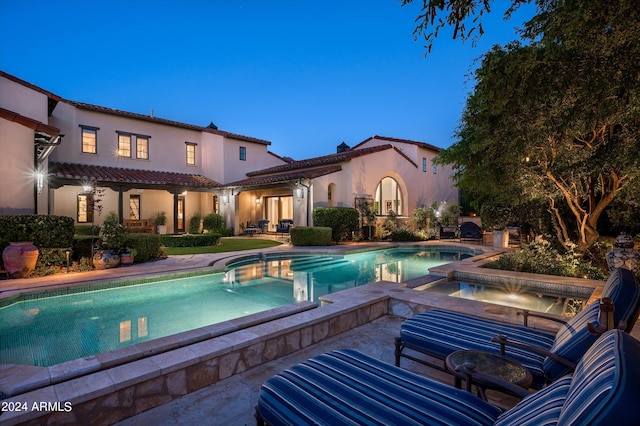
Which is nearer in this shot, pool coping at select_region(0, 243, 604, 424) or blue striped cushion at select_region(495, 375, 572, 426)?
blue striped cushion at select_region(495, 375, 572, 426)

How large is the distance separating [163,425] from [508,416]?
8.20 ft

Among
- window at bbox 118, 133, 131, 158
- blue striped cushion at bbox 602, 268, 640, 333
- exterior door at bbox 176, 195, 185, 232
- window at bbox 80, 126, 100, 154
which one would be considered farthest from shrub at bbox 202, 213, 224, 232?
blue striped cushion at bbox 602, 268, 640, 333

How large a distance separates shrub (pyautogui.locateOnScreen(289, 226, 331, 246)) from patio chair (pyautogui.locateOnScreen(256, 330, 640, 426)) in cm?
1288

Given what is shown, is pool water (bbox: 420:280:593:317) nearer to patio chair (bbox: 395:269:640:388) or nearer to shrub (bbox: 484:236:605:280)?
shrub (bbox: 484:236:605:280)

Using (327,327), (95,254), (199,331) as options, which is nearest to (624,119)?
(327,327)

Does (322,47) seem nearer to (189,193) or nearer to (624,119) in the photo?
(189,193)

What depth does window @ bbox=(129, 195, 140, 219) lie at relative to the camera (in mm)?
19822

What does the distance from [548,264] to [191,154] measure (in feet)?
67.2

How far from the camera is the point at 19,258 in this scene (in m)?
8.23

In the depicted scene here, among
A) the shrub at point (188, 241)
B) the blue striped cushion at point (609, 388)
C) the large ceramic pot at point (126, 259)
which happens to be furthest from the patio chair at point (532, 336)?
the shrub at point (188, 241)

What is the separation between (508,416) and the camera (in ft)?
5.66

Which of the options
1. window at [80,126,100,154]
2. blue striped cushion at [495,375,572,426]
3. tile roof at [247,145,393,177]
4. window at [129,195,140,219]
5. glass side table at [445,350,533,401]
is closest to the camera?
blue striped cushion at [495,375,572,426]

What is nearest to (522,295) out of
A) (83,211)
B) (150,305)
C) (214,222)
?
(150,305)

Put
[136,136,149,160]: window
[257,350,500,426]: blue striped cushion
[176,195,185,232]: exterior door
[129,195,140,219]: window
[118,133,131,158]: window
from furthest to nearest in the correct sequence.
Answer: [176,195,185,232]: exterior door
[129,195,140,219]: window
[136,136,149,160]: window
[118,133,131,158]: window
[257,350,500,426]: blue striped cushion
